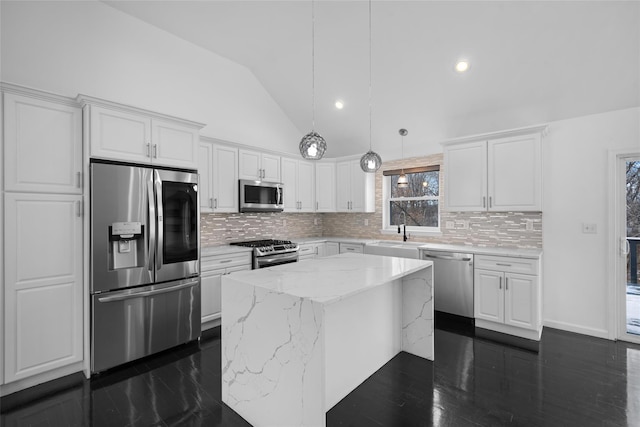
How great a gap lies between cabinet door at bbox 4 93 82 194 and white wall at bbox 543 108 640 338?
5.15m

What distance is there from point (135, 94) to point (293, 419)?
378 cm

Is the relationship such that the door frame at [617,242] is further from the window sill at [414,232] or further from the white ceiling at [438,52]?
the window sill at [414,232]

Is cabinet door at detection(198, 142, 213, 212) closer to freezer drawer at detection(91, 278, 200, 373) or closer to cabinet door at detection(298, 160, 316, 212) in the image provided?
freezer drawer at detection(91, 278, 200, 373)

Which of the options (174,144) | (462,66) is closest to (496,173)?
(462,66)

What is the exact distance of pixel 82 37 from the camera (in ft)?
10.6

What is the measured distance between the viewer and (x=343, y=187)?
18.8 ft

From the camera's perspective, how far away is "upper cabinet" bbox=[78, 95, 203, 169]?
2.76m

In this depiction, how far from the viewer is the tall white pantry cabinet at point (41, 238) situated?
2.44 m

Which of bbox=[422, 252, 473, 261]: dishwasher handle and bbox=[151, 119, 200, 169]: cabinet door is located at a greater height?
bbox=[151, 119, 200, 169]: cabinet door

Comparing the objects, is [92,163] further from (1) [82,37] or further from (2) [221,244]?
(2) [221,244]

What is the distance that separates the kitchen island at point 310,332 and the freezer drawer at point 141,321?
114 centimetres

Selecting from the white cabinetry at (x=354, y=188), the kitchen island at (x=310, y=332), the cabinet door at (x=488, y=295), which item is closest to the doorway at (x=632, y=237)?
the cabinet door at (x=488, y=295)

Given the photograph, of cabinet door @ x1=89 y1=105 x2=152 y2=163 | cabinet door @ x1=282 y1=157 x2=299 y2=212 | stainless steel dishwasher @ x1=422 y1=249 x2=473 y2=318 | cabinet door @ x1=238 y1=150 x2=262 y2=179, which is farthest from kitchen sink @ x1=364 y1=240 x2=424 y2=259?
cabinet door @ x1=89 y1=105 x2=152 y2=163

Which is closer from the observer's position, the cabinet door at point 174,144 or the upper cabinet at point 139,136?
the upper cabinet at point 139,136
